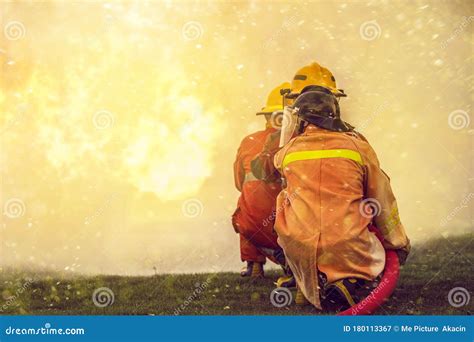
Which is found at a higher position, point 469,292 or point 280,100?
point 280,100

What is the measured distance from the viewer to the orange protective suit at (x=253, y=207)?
8.22 meters

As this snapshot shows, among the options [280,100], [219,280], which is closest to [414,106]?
[280,100]

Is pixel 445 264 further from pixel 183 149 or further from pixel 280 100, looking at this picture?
pixel 183 149

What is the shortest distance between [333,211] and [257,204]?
2060 mm

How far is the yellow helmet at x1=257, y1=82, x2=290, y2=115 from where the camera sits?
28.6ft

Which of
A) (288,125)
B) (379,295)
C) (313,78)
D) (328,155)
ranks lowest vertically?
(379,295)

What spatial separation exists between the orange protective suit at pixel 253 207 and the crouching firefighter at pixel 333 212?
1.50 m

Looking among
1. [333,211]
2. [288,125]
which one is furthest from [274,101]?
[333,211]

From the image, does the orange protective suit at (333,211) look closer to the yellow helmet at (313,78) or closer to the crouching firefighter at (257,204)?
the yellow helmet at (313,78)

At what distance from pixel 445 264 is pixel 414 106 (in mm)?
2312

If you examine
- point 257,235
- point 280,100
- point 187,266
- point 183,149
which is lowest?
point 187,266

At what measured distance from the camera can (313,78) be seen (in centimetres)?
761

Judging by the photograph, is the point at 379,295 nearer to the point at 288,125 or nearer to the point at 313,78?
the point at 288,125

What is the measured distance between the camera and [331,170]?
21.0 feet
